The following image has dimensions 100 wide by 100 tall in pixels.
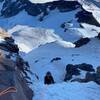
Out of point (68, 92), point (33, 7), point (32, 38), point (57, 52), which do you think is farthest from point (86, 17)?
point (68, 92)

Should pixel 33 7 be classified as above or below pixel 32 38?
below

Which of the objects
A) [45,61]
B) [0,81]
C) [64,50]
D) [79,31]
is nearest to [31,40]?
[79,31]

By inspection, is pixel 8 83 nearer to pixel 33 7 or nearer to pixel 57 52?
pixel 57 52

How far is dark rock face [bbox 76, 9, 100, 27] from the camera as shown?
101412 mm

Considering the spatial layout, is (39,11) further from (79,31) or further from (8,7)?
(79,31)

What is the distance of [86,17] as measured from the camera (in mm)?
103938

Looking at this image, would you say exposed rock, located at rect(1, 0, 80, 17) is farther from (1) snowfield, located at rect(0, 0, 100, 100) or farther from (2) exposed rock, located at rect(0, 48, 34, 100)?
(2) exposed rock, located at rect(0, 48, 34, 100)

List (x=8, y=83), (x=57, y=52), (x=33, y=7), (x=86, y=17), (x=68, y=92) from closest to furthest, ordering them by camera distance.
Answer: (x=8, y=83), (x=68, y=92), (x=57, y=52), (x=86, y=17), (x=33, y=7)

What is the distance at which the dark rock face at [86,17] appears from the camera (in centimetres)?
10141

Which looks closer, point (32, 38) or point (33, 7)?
point (32, 38)

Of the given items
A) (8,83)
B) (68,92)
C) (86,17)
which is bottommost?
(86,17)

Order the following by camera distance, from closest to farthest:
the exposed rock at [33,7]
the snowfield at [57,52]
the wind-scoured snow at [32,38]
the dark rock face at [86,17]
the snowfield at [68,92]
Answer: the snowfield at [68,92] < the snowfield at [57,52] < the wind-scoured snow at [32,38] < the dark rock face at [86,17] < the exposed rock at [33,7]

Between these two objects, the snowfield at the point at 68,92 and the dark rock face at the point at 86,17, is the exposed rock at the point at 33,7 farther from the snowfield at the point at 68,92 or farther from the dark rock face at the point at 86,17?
the snowfield at the point at 68,92

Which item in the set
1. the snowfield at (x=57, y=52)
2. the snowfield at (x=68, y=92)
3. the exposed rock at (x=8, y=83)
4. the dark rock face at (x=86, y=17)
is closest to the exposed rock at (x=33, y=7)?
the snowfield at (x=57, y=52)
